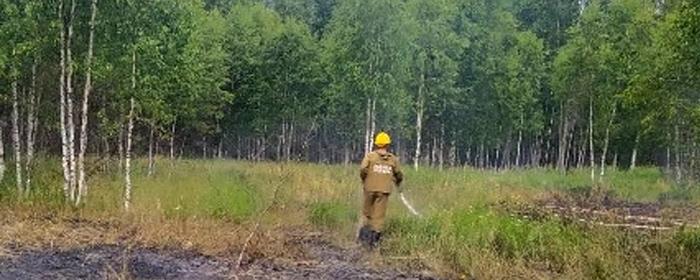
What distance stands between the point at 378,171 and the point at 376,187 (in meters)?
0.29

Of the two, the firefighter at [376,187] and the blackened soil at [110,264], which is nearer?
the blackened soil at [110,264]

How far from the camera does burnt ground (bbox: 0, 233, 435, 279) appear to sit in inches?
422

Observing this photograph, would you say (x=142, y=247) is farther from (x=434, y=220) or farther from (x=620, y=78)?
(x=620, y=78)

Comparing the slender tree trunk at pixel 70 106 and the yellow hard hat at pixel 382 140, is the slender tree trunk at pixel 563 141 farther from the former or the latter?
the slender tree trunk at pixel 70 106

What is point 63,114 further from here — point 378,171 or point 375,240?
point 375,240

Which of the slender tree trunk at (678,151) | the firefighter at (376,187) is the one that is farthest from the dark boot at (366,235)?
the slender tree trunk at (678,151)

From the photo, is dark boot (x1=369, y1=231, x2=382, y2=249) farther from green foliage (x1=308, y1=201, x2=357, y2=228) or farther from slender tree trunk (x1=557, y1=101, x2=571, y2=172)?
slender tree trunk (x1=557, y1=101, x2=571, y2=172)

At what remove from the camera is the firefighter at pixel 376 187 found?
13.7 meters

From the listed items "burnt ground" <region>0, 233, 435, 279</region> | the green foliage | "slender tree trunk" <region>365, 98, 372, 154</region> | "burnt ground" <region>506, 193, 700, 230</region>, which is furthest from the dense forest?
"burnt ground" <region>0, 233, 435, 279</region>

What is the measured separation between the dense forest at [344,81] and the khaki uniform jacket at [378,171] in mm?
4671

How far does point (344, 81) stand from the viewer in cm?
4053

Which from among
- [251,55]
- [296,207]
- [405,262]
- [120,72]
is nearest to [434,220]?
[405,262]

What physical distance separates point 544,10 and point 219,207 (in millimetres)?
50335

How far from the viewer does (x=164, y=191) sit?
18.5 meters
